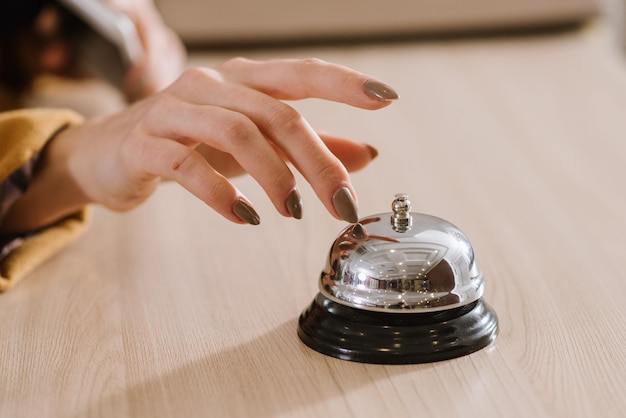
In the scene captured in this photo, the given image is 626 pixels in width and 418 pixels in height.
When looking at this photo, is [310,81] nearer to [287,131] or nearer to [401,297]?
[287,131]

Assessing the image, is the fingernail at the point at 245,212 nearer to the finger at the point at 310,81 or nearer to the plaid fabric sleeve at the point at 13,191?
the finger at the point at 310,81

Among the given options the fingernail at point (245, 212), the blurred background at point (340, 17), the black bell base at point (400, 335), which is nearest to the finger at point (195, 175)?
the fingernail at point (245, 212)

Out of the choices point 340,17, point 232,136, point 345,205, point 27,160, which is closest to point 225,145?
point 232,136

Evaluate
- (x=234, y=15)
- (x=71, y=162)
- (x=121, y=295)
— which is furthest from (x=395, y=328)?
(x=234, y=15)

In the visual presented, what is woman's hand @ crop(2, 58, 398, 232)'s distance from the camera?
0.64 metres

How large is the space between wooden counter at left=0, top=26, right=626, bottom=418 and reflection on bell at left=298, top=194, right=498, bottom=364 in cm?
1

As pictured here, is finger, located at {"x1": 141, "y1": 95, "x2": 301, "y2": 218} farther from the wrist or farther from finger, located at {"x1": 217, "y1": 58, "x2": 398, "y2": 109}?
the wrist

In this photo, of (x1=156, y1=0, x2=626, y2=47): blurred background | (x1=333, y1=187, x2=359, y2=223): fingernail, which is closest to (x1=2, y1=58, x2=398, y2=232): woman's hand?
(x1=333, y1=187, x2=359, y2=223): fingernail

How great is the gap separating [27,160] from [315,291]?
31 centimetres

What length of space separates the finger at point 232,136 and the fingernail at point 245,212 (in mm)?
17

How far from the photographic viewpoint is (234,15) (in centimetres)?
176

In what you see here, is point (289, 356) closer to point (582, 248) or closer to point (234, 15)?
point (582, 248)

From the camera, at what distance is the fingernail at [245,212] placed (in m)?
0.63

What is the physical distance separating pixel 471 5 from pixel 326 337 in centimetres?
131
